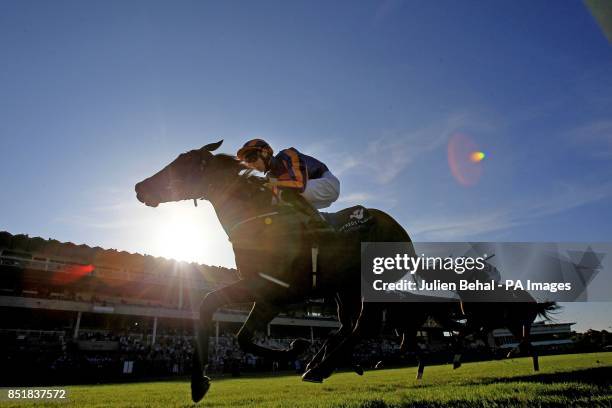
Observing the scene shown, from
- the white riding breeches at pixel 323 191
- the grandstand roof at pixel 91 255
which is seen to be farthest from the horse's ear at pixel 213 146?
the grandstand roof at pixel 91 255

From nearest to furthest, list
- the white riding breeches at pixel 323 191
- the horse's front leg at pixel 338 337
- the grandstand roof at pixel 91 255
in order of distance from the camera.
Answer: the white riding breeches at pixel 323 191 → the horse's front leg at pixel 338 337 → the grandstand roof at pixel 91 255

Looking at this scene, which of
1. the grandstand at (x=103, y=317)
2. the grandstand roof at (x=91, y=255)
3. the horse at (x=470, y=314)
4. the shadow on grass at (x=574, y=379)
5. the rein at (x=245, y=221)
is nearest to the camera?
the rein at (x=245, y=221)

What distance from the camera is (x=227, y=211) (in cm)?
445

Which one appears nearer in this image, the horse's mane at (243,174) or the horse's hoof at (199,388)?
the horse's hoof at (199,388)

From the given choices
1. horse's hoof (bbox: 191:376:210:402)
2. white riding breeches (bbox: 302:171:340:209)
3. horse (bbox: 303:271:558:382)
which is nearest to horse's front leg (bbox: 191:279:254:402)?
horse's hoof (bbox: 191:376:210:402)

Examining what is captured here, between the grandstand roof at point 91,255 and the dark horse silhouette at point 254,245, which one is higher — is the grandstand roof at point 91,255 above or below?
above

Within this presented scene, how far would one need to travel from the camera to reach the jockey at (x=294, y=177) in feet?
13.6

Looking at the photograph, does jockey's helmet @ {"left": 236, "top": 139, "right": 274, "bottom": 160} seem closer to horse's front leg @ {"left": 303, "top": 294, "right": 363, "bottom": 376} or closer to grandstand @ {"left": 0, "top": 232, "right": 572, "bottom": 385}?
horse's front leg @ {"left": 303, "top": 294, "right": 363, "bottom": 376}

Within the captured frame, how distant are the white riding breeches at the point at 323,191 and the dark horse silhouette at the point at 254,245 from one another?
10.1 inches

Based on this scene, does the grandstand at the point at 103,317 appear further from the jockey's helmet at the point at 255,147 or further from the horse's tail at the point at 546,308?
the jockey's helmet at the point at 255,147

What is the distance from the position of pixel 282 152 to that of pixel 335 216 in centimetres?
112

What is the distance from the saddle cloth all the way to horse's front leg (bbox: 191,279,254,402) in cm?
129

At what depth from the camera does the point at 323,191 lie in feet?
14.9

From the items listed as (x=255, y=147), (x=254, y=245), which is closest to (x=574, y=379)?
(x=254, y=245)
